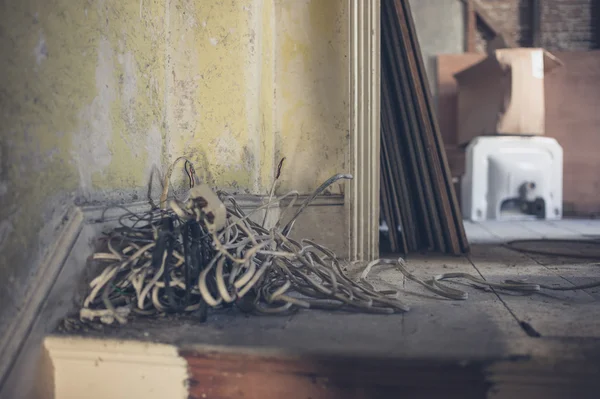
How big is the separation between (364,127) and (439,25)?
463 centimetres

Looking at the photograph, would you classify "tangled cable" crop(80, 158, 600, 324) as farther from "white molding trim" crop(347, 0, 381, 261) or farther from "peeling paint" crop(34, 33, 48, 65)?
"white molding trim" crop(347, 0, 381, 261)

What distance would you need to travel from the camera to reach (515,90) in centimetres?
449

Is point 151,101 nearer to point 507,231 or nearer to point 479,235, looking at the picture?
point 479,235

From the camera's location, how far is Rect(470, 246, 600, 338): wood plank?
3.42 feet

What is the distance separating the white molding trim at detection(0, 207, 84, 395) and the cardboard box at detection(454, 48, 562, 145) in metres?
4.21

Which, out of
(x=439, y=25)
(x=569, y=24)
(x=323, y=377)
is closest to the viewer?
(x=323, y=377)

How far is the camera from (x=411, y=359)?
885 mm

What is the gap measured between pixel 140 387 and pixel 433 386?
1.82ft

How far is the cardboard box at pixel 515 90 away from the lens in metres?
4.47

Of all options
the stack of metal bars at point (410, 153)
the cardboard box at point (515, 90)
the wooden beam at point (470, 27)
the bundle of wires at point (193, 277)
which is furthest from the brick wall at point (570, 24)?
the bundle of wires at point (193, 277)

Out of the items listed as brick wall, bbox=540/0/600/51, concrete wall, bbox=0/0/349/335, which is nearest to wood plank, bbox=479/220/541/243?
concrete wall, bbox=0/0/349/335

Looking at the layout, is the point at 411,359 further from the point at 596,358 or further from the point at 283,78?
the point at 283,78

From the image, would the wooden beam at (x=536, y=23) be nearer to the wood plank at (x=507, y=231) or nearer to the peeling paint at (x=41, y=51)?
the wood plank at (x=507, y=231)

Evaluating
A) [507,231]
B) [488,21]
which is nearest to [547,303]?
[507,231]
